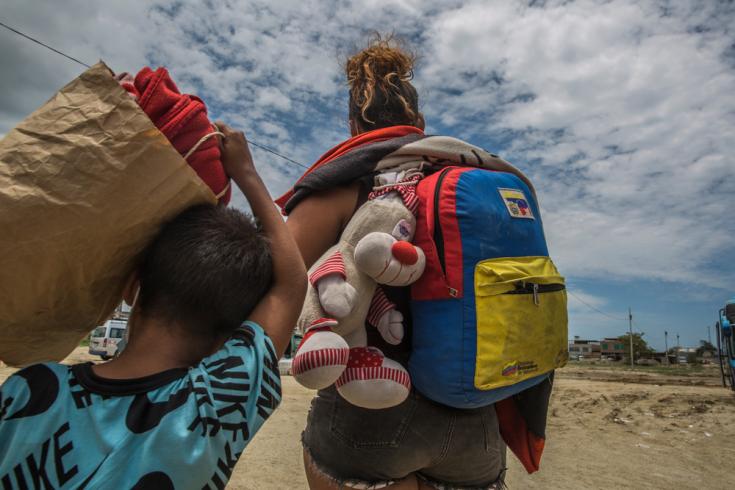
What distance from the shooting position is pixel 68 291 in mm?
920

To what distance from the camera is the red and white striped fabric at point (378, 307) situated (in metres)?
1.35

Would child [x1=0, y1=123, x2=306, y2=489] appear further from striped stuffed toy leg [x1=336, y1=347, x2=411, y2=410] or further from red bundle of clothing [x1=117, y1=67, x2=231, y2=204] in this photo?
striped stuffed toy leg [x1=336, y1=347, x2=411, y2=410]

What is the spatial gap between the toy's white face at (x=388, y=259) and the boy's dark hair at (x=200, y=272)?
0.96 feet

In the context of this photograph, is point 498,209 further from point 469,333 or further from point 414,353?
point 414,353

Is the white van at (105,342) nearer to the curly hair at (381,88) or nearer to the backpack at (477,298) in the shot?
the curly hair at (381,88)

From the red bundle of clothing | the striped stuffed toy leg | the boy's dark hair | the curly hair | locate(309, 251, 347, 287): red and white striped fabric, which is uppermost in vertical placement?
the curly hair

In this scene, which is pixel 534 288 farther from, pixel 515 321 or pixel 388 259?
pixel 388 259

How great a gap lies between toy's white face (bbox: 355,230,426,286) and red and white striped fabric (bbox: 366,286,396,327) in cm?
11

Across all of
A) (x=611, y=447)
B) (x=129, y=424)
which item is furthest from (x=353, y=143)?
(x=611, y=447)

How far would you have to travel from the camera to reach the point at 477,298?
1242 mm

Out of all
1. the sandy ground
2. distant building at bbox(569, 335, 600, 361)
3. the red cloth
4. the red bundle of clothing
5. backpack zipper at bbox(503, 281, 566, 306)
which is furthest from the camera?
distant building at bbox(569, 335, 600, 361)

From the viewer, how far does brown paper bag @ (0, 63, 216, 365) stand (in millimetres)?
808

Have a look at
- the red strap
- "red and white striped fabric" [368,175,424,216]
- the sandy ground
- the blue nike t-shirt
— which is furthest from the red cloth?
the sandy ground

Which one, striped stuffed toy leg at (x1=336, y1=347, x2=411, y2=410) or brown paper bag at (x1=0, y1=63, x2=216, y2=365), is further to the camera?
striped stuffed toy leg at (x1=336, y1=347, x2=411, y2=410)
